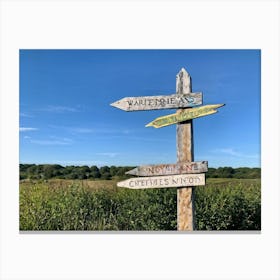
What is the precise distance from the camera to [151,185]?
4.02 m

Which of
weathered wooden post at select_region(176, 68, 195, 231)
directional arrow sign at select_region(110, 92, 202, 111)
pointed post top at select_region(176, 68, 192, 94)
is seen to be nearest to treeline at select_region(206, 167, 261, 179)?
weathered wooden post at select_region(176, 68, 195, 231)

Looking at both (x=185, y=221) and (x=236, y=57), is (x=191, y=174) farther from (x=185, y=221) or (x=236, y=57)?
(x=236, y=57)

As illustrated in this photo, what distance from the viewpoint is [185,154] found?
4.05 m

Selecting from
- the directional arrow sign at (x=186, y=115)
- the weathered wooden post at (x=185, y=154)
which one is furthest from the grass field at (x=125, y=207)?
the directional arrow sign at (x=186, y=115)

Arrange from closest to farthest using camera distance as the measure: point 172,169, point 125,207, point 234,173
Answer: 1. point 172,169
2. point 234,173
3. point 125,207

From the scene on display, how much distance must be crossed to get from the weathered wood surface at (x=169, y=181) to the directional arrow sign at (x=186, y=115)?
20.3 inches

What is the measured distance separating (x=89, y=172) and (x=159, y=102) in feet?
3.35

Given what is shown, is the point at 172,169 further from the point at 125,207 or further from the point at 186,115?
the point at 125,207

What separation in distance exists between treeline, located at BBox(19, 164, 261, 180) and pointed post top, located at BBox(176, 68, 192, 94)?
0.81m

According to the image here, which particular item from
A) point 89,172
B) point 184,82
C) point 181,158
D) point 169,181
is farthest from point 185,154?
point 89,172

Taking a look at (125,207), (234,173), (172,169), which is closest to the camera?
(172,169)

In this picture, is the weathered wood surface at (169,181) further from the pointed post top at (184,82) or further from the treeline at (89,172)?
the pointed post top at (184,82)
